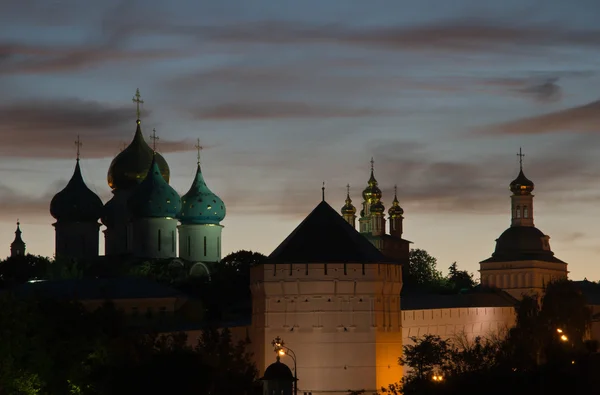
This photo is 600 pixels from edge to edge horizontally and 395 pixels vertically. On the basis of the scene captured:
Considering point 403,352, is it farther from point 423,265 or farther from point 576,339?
point 423,265

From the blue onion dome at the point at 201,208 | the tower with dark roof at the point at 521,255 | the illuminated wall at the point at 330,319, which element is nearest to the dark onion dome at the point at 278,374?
the illuminated wall at the point at 330,319

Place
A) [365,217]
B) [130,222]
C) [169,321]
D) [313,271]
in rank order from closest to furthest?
[313,271] < [169,321] < [130,222] < [365,217]

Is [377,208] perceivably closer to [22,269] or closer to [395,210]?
[395,210]

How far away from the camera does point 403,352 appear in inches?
3063

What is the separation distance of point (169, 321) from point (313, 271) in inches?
681

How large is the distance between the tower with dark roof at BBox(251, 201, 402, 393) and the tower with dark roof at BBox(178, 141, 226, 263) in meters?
38.4

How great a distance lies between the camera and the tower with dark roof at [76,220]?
113062mm

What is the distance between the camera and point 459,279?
14362cm

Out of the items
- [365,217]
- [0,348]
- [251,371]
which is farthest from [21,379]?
[365,217]

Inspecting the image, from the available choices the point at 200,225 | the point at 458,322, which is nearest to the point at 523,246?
the point at 200,225

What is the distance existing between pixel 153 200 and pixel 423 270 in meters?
33.9

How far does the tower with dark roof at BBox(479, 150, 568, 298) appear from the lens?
118312 millimetres

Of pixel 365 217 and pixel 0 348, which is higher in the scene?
pixel 365 217

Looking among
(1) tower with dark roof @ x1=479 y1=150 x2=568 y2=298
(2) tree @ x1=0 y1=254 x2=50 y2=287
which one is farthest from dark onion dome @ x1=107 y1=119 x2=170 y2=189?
(1) tower with dark roof @ x1=479 y1=150 x2=568 y2=298
